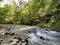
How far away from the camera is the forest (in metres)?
26.6

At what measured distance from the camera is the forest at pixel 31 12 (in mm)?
26559

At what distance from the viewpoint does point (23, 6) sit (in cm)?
3250

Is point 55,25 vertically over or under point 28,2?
under

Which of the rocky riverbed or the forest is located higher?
the forest

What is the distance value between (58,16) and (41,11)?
6.72 metres

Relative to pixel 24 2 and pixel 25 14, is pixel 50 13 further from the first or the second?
pixel 24 2

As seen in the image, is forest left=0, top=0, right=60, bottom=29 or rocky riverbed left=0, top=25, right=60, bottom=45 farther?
forest left=0, top=0, right=60, bottom=29

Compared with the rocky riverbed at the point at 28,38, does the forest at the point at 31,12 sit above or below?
above

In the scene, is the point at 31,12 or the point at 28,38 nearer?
the point at 28,38

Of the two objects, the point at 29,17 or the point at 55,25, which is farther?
the point at 29,17

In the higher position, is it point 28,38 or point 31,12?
point 31,12

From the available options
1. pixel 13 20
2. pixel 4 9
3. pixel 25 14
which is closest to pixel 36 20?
pixel 25 14

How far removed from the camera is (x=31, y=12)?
30547mm

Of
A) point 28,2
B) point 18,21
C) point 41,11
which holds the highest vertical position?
point 28,2
